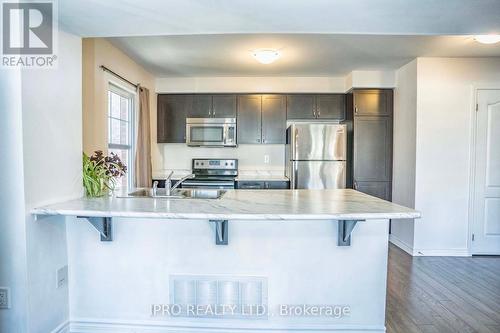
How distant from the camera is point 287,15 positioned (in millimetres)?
A: 1761

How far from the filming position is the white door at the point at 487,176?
3.56 m

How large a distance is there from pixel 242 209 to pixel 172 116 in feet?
10.5

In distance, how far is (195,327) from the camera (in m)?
2.02

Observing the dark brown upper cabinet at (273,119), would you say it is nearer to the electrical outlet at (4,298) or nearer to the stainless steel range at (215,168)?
the stainless steel range at (215,168)

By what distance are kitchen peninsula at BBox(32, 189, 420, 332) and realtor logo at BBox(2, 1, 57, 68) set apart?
2.85 ft

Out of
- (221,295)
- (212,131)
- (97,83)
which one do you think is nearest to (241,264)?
(221,295)

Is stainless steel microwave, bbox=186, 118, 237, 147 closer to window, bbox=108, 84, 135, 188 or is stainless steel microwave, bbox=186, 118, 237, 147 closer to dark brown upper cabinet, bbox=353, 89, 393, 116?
window, bbox=108, 84, 135, 188

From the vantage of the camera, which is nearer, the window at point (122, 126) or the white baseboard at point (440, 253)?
the window at point (122, 126)

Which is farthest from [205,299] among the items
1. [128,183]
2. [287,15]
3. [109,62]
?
[109,62]

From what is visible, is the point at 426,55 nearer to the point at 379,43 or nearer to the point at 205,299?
the point at 379,43

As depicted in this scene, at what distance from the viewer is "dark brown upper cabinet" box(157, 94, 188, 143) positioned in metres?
4.53

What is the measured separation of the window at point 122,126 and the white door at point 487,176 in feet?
13.6

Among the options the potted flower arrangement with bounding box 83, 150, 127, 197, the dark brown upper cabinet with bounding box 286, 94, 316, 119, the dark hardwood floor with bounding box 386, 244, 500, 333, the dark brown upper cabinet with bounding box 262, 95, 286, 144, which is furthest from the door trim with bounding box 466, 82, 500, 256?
the potted flower arrangement with bounding box 83, 150, 127, 197

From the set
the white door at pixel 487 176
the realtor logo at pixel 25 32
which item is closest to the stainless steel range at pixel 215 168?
the realtor logo at pixel 25 32
